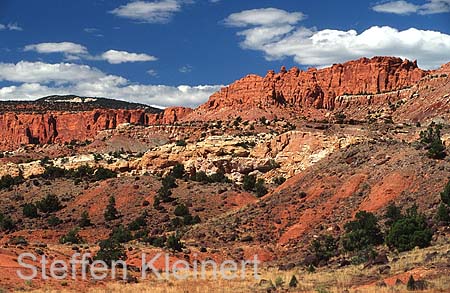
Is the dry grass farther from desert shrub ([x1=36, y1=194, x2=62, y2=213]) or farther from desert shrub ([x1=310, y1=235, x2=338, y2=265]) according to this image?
desert shrub ([x1=36, y1=194, x2=62, y2=213])

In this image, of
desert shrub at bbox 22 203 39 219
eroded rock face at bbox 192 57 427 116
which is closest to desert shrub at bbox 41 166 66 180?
desert shrub at bbox 22 203 39 219

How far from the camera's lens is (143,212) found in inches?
2173

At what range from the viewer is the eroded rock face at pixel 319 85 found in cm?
13738

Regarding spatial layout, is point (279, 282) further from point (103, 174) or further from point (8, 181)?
point (8, 181)

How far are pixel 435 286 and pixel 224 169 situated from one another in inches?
2036

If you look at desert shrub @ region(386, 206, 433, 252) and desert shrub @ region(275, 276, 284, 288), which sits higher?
desert shrub @ region(386, 206, 433, 252)

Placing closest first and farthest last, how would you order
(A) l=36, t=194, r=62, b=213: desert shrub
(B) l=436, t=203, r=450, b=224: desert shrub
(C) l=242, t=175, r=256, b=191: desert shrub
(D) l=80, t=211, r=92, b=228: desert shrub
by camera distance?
(B) l=436, t=203, r=450, b=224: desert shrub < (D) l=80, t=211, r=92, b=228: desert shrub < (A) l=36, t=194, r=62, b=213: desert shrub < (C) l=242, t=175, r=256, b=191: desert shrub

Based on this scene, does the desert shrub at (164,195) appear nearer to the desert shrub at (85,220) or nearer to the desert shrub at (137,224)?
the desert shrub at (137,224)

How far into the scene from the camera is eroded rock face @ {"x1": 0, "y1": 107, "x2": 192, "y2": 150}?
168625 mm

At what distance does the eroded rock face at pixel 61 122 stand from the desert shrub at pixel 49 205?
350 feet

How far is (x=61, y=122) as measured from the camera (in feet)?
576

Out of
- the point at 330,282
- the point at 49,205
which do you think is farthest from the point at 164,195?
the point at 330,282

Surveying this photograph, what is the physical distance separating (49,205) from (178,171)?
15.2 metres

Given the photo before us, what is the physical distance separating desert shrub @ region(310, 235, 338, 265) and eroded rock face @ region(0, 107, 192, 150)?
13515 cm
